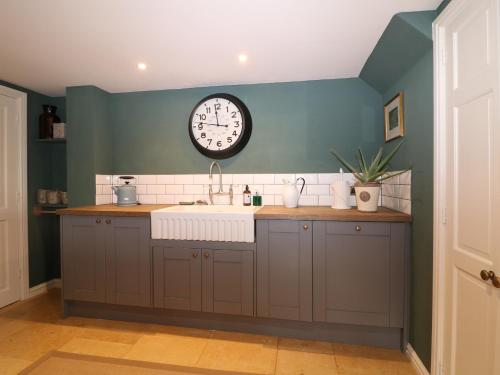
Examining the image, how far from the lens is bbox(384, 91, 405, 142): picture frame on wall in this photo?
1893 millimetres

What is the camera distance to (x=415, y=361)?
1.69 m

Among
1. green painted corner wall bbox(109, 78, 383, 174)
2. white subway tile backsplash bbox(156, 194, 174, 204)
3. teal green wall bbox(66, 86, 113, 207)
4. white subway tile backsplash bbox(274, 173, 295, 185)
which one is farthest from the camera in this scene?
white subway tile backsplash bbox(156, 194, 174, 204)

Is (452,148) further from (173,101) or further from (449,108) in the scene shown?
(173,101)

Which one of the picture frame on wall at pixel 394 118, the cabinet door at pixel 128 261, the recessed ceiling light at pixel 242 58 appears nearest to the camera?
the picture frame on wall at pixel 394 118

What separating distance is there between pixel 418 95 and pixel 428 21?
41 cm

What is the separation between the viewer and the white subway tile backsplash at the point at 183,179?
271 cm

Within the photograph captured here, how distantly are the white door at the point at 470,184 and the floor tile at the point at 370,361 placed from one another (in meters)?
0.37

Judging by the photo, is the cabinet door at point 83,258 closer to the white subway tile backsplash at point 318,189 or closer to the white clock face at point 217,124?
the white clock face at point 217,124

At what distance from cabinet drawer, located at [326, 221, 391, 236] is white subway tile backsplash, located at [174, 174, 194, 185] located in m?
1.50

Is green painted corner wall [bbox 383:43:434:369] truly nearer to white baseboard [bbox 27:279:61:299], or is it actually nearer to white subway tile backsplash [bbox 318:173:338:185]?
white subway tile backsplash [bbox 318:173:338:185]

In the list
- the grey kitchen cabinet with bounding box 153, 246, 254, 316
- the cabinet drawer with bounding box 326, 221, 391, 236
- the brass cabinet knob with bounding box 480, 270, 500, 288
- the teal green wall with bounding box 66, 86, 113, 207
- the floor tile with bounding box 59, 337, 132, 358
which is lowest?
the floor tile with bounding box 59, 337, 132, 358

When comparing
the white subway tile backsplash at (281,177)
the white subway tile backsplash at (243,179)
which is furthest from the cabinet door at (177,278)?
the white subway tile backsplash at (281,177)

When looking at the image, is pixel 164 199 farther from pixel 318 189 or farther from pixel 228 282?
pixel 318 189

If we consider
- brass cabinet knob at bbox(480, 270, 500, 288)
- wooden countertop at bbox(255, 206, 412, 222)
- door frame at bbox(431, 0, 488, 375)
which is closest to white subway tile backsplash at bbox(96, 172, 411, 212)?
wooden countertop at bbox(255, 206, 412, 222)
